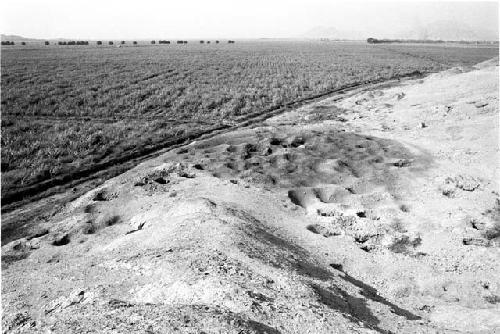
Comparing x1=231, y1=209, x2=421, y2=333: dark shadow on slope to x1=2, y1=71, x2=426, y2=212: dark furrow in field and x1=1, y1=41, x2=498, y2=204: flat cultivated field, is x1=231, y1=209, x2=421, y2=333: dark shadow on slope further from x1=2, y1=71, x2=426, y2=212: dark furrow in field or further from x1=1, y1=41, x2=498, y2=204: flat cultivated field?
x1=1, y1=41, x2=498, y2=204: flat cultivated field

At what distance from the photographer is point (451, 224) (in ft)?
30.0

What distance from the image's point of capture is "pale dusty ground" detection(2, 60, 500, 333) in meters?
5.48

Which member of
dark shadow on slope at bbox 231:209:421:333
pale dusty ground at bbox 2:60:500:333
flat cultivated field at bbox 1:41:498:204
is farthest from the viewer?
flat cultivated field at bbox 1:41:498:204

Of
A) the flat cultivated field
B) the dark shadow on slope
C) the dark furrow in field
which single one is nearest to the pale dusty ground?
the dark shadow on slope

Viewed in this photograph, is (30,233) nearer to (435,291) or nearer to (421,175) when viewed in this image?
(435,291)

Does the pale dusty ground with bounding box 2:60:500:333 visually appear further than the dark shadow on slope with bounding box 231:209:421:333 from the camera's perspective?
No

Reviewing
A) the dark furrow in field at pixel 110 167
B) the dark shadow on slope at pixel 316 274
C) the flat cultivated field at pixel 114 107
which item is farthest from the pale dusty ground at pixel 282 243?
the flat cultivated field at pixel 114 107

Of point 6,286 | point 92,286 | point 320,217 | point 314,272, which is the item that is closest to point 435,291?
point 314,272

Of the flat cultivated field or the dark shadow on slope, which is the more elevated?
the flat cultivated field

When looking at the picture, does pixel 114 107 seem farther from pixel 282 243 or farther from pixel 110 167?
pixel 282 243

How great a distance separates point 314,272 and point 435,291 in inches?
85.3

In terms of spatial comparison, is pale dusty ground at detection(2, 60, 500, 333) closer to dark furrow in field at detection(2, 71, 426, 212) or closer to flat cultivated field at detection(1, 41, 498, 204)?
dark furrow in field at detection(2, 71, 426, 212)

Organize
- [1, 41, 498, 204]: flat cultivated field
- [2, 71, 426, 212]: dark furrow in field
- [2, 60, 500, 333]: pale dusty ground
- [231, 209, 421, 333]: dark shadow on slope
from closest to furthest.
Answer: [2, 60, 500, 333]: pale dusty ground < [231, 209, 421, 333]: dark shadow on slope < [2, 71, 426, 212]: dark furrow in field < [1, 41, 498, 204]: flat cultivated field

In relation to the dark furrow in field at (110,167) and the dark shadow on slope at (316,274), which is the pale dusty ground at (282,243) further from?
the dark furrow in field at (110,167)
